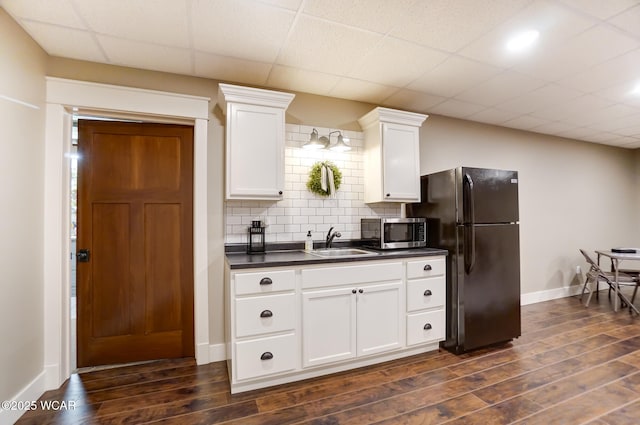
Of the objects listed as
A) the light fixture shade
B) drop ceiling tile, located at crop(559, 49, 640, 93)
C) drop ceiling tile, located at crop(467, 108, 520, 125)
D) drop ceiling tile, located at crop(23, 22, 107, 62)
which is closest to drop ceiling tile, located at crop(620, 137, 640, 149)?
drop ceiling tile, located at crop(467, 108, 520, 125)

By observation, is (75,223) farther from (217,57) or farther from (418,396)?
(418,396)

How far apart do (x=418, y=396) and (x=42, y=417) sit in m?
2.43

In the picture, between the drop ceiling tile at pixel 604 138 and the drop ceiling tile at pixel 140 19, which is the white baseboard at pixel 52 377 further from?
the drop ceiling tile at pixel 604 138

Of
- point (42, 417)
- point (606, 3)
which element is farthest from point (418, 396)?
point (606, 3)

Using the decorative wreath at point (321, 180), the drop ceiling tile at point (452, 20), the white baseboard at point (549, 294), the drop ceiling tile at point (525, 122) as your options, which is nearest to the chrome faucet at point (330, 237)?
the decorative wreath at point (321, 180)

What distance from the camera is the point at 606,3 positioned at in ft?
5.96

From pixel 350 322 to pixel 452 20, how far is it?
2256 mm

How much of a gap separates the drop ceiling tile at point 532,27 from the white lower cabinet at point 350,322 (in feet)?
6.41

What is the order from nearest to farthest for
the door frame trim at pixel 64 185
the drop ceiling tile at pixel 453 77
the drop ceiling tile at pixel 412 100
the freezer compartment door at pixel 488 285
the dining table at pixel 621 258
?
the door frame trim at pixel 64 185, the drop ceiling tile at pixel 453 77, the freezer compartment door at pixel 488 285, the drop ceiling tile at pixel 412 100, the dining table at pixel 621 258

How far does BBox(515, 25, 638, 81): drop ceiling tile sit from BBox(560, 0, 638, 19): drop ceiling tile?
0.57 feet

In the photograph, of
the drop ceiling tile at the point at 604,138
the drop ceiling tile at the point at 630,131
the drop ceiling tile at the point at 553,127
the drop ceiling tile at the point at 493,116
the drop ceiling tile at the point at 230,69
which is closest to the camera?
the drop ceiling tile at the point at 230,69

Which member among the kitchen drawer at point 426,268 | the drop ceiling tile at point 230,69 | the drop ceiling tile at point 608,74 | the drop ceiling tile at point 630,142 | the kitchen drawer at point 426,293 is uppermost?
the drop ceiling tile at point 230,69

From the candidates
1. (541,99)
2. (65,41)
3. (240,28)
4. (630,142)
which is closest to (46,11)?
(65,41)

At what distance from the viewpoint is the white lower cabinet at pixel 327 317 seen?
7.14ft
